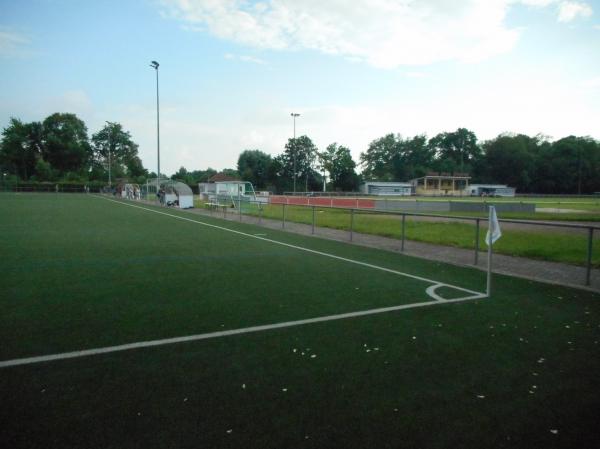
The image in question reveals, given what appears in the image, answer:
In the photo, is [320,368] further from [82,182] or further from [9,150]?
[9,150]

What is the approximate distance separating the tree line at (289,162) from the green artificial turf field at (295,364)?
7665cm

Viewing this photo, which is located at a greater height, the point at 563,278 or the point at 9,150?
the point at 9,150

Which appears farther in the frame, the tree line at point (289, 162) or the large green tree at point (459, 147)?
the large green tree at point (459, 147)

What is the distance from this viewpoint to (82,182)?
7900 cm

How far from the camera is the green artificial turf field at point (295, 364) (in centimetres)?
274

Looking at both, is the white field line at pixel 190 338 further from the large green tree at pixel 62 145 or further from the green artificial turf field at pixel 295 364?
the large green tree at pixel 62 145

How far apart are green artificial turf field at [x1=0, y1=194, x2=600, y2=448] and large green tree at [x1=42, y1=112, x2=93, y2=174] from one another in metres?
97.7

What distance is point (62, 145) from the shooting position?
90.3 meters

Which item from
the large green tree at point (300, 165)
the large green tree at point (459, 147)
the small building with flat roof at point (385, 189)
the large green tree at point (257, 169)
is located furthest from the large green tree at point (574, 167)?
the large green tree at point (257, 169)

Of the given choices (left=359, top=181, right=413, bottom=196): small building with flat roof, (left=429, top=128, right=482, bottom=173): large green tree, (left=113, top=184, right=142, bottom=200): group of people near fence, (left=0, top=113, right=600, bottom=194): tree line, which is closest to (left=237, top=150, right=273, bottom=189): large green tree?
(left=0, top=113, right=600, bottom=194): tree line

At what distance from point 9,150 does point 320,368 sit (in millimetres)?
105797

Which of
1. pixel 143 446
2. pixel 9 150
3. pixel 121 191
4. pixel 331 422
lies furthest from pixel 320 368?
pixel 9 150

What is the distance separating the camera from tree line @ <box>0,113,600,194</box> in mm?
88812

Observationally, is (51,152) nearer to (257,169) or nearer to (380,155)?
(257,169)
